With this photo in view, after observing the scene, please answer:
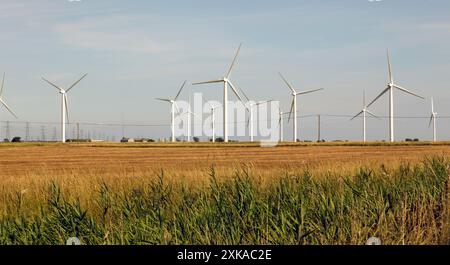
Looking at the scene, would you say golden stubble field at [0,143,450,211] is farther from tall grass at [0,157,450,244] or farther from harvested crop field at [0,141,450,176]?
tall grass at [0,157,450,244]

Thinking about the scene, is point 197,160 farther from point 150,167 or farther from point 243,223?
point 243,223

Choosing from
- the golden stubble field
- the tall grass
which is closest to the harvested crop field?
the golden stubble field

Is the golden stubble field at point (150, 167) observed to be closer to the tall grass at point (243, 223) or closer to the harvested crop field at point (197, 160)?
the harvested crop field at point (197, 160)

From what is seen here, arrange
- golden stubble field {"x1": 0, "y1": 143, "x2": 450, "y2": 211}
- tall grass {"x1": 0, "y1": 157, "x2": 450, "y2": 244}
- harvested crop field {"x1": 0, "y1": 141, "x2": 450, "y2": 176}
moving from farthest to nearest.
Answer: harvested crop field {"x1": 0, "y1": 141, "x2": 450, "y2": 176} → golden stubble field {"x1": 0, "y1": 143, "x2": 450, "y2": 211} → tall grass {"x1": 0, "y1": 157, "x2": 450, "y2": 244}

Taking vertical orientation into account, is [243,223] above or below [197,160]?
above

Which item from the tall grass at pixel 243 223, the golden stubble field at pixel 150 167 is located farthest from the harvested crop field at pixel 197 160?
the tall grass at pixel 243 223

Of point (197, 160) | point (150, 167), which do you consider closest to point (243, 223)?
point (150, 167)

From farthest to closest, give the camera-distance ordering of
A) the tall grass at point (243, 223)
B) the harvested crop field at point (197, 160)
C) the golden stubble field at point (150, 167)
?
the harvested crop field at point (197, 160) → the golden stubble field at point (150, 167) → the tall grass at point (243, 223)

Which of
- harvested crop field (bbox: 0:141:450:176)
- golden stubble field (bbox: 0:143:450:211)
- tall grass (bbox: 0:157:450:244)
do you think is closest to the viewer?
tall grass (bbox: 0:157:450:244)

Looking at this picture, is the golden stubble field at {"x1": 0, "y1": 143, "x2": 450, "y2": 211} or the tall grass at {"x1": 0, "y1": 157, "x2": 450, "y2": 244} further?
the golden stubble field at {"x1": 0, "y1": 143, "x2": 450, "y2": 211}
